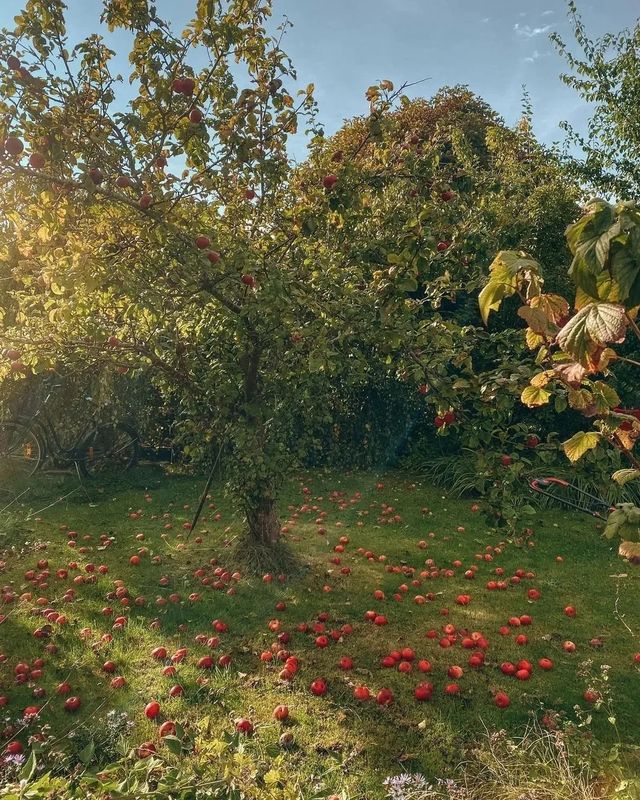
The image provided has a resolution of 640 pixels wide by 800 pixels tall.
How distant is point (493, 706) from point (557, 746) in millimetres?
526

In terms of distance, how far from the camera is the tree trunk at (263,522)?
5363 mm

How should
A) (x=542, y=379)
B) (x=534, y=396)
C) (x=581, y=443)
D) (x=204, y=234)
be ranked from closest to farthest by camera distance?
(x=581, y=443) < (x=542, y=379) < (x=534, y=396) < (x=204, y=234)

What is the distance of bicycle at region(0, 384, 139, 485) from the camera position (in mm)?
9242

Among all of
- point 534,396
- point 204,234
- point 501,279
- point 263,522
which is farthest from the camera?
point 263,522

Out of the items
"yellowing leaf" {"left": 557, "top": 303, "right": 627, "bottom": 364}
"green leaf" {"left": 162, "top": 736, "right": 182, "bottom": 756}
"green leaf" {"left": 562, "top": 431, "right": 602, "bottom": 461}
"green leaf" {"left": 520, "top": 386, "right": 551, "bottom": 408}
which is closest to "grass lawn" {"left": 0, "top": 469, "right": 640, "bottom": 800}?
"green leaf" {"left": 162, "top": 736, "right": 182, "bottom": 756}

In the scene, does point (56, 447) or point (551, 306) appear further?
point (56, 447)

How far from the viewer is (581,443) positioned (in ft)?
7.04

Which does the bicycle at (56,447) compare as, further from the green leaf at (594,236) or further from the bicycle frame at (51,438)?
the green leaf at (594,236)

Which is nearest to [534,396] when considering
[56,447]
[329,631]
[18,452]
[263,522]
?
[329,631]

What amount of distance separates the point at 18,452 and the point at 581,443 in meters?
10.0

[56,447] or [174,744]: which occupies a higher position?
[174,744]

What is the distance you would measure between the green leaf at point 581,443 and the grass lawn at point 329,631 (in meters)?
1.65

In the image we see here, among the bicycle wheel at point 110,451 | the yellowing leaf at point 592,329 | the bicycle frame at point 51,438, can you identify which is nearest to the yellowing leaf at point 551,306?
the yellowing leaf at point 592,329

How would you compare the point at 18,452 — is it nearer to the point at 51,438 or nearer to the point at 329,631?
the point at 51,438
